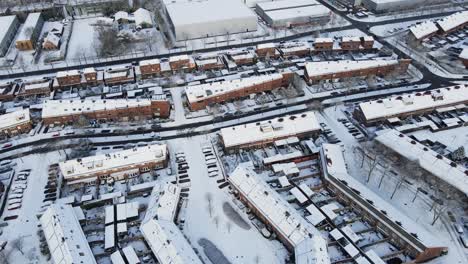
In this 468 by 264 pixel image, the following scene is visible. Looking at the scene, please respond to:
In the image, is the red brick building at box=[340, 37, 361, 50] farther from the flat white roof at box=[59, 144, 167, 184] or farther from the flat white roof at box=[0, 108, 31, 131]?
the flat white roof at box=[0, 108, 31, 131]

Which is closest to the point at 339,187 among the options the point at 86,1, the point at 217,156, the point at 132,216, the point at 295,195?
the point at 295,195

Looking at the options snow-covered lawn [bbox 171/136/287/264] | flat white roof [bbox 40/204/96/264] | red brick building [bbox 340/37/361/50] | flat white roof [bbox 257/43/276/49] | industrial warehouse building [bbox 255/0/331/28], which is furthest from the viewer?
industrial warehouse building [bbox 255/0/331/28]

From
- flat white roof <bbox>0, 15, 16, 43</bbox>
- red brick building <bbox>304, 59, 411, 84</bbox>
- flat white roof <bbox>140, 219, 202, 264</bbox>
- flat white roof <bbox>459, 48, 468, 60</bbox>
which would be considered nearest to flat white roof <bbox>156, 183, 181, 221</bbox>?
flat white roof <bbox>140, 219, 202, 264</bbox>

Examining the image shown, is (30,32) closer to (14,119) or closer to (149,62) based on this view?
(149,62)

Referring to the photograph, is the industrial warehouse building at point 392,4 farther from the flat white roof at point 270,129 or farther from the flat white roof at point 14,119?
the flat white roof at point 14,119

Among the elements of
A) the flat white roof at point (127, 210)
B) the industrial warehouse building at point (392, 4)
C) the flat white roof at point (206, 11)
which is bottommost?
the flat white roof at point (127, 210)

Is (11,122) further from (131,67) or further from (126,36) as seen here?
(126,36)

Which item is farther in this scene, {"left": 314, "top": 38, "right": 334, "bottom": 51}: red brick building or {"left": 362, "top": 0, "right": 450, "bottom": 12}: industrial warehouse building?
{"left": 362, "top": 0, "right": 450, "bottom": 12}: industrial warehouse building

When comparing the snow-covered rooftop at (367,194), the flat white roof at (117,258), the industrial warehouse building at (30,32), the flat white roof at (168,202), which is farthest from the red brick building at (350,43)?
the industrial warehouse building at (30,32)
